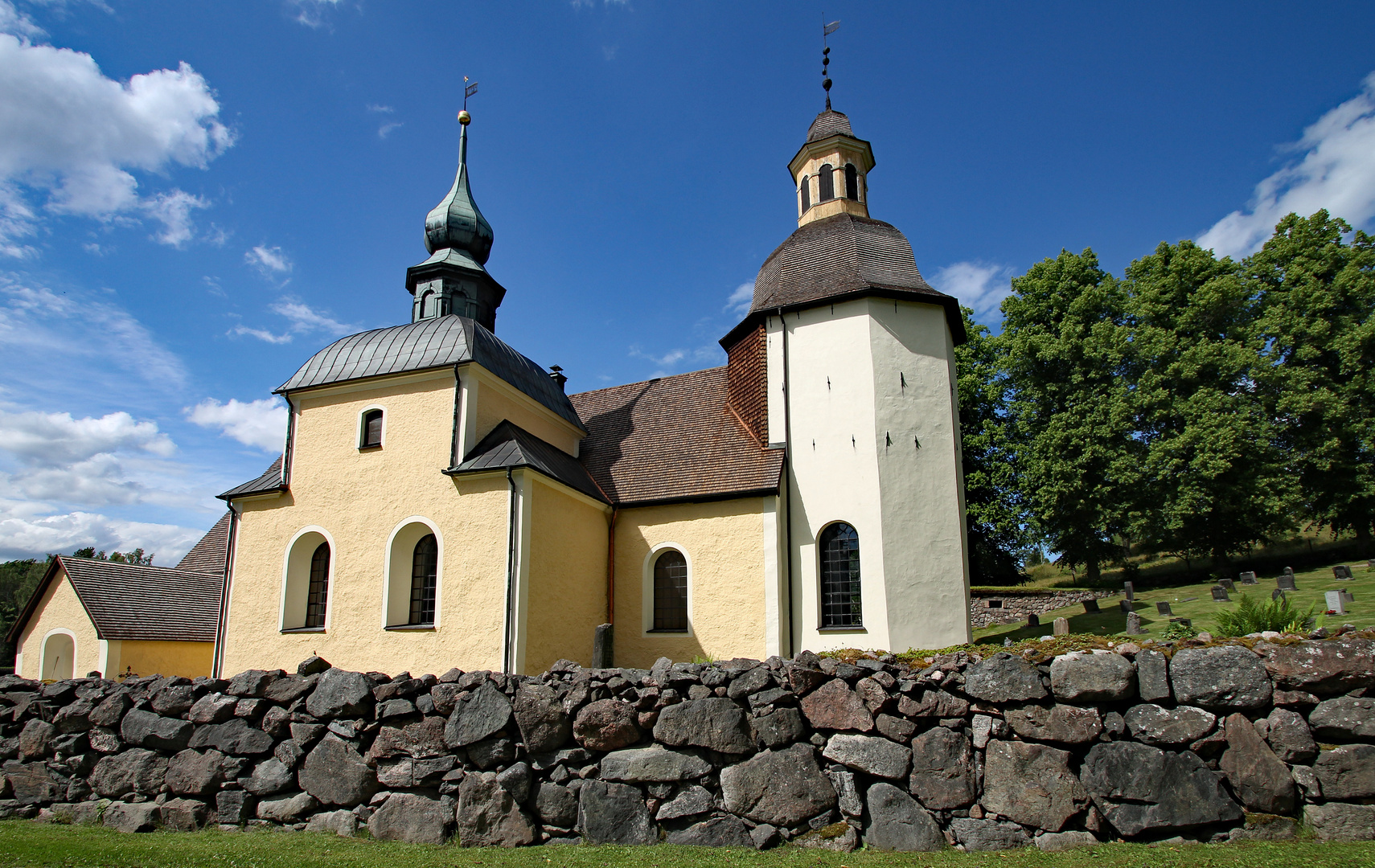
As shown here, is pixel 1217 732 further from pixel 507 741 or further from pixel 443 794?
pixel 443 794

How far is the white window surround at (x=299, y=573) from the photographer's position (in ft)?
44.8

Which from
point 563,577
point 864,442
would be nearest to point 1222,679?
point 864,442

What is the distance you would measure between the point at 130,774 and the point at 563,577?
663 centimetres

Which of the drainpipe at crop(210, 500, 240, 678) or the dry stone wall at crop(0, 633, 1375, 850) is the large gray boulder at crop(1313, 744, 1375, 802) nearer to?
the dry stone wall at crop(0, 633, 1375, 850)

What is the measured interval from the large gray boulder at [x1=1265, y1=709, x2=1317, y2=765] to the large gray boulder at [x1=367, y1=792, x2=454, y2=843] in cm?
729

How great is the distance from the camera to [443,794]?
712 centimetres

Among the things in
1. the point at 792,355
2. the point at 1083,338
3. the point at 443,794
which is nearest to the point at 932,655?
the point at 443,794

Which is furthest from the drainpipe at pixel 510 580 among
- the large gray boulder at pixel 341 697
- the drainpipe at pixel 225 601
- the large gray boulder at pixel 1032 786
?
the large gray boulder at pixel 1032 786

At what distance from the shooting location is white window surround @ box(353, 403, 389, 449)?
13.8 m

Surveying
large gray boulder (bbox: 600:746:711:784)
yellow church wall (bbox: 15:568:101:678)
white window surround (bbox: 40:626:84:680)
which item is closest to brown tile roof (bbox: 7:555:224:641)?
yellow church wall (bbox: 15:568:101:678)

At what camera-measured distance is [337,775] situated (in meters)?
7.43

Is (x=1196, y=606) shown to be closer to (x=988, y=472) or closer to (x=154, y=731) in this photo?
(x=988, y=472)

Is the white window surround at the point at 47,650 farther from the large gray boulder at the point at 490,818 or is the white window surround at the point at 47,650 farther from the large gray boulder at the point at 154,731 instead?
the large gray boulder at the point at 490,818

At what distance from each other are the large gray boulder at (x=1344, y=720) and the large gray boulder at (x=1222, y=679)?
0.39 metres
